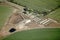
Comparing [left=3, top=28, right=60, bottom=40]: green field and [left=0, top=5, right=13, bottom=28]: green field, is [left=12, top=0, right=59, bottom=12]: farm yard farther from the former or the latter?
[left=3, top=28, right=60, bottom=40]: green field

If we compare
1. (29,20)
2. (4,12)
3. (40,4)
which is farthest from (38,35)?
(4,12)

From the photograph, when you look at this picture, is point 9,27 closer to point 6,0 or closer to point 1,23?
point 1,23

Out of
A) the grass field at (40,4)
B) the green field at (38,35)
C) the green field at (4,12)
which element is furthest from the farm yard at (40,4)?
the green field at (38,35)

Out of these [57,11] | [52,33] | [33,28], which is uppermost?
[57,11]

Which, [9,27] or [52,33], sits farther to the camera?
[9,27]

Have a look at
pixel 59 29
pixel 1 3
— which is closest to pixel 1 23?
pixel 1 3

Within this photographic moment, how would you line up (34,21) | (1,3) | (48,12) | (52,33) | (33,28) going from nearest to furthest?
(52,33) → (33,28) → (34,21) → (48,12) → (1,3)

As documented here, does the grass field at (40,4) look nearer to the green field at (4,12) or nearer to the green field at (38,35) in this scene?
the green field at (4,12)
